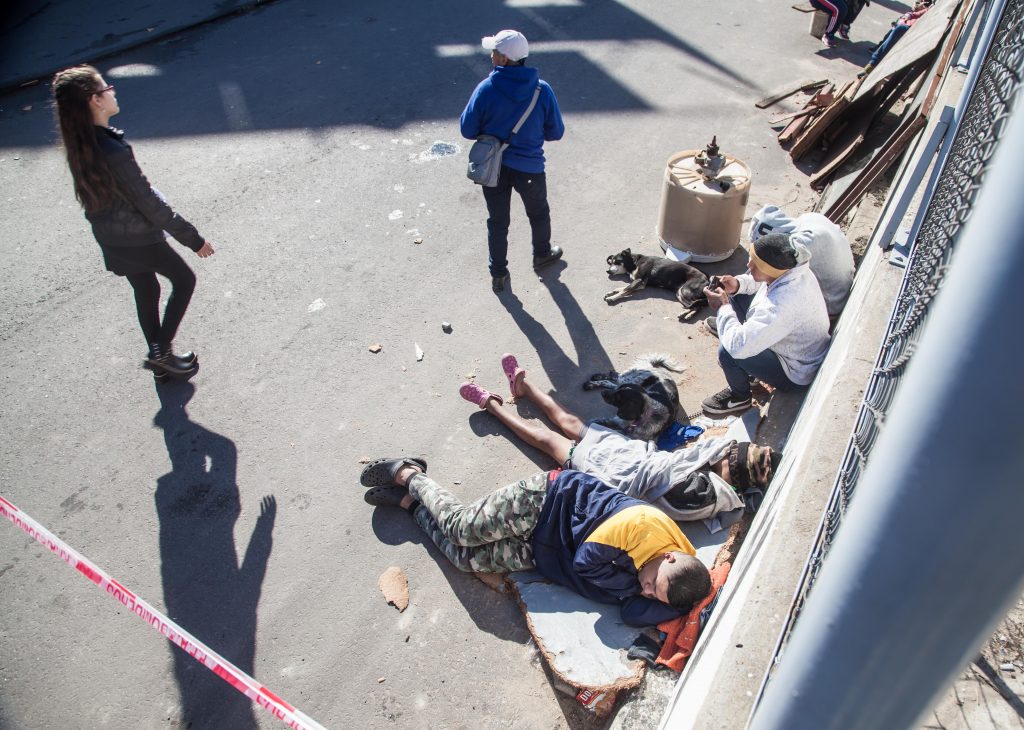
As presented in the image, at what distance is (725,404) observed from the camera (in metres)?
4.65

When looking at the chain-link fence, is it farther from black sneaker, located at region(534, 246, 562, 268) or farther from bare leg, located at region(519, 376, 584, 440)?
black sneaker, located at region(534, 246, 562, 268)

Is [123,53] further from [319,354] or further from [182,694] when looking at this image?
[182,694]

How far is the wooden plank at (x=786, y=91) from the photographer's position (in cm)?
822

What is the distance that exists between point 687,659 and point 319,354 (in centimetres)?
323

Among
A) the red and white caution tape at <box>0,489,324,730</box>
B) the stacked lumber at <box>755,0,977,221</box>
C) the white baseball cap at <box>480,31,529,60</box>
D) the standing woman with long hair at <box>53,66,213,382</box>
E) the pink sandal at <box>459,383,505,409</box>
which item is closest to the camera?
the red and white caution tape at <box>0,489,324,730</box>

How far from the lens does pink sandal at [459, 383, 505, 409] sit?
187 inches

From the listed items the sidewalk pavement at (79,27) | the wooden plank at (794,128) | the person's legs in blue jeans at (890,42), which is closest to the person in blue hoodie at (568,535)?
the wooden plank at (794,128)

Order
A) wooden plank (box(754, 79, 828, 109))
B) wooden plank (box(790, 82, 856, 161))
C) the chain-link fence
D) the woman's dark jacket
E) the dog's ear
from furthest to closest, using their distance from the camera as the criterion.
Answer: wooden plank (box(754, 79, 828, 109))
wooden plank (box(790, 82, 856, 161))
the dog's ear
the woman's dark jacket
the chain-link fence

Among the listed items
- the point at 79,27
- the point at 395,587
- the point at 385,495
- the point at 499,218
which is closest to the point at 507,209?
the point at 499,218

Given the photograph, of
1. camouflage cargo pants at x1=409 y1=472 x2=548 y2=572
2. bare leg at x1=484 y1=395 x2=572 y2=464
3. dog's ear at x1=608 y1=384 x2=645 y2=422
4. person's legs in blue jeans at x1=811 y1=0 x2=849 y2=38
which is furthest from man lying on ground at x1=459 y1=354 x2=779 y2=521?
person's legs in blue jeans at x1=811 y1=0 x2=849 y2=38

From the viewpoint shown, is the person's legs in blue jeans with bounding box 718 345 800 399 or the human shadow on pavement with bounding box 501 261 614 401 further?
the human shadow on pavement with bounding box 501 261 614 401

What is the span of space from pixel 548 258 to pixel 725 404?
6.67ft

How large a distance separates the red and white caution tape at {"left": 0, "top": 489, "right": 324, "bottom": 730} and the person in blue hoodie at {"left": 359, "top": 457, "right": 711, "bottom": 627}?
45.6 inches

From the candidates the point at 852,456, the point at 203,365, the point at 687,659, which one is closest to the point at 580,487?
the point at 687,659
